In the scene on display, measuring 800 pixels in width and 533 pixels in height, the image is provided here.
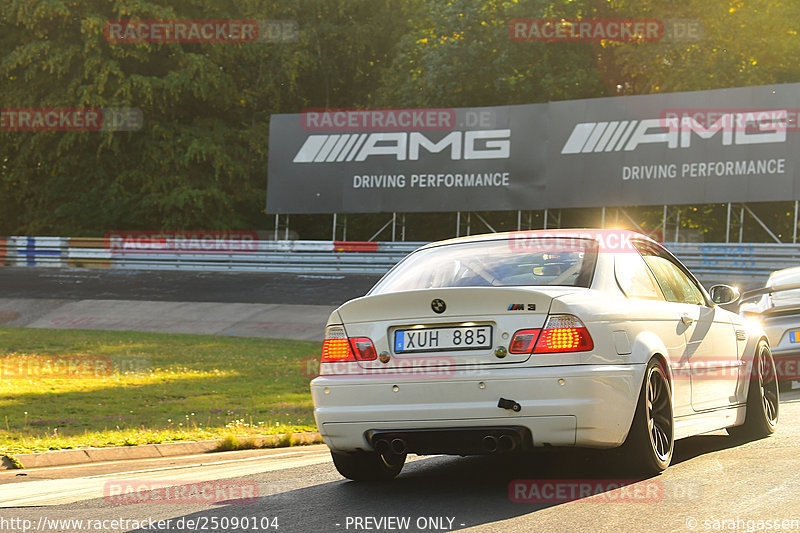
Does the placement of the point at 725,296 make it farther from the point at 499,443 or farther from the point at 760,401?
the point at 499,443

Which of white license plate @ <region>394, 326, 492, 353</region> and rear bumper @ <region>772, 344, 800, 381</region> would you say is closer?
white license plate @ <region>394, 326, 492, 353</region>

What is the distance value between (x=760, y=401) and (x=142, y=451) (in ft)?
Result: 16.7

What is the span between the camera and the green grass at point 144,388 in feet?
33.8

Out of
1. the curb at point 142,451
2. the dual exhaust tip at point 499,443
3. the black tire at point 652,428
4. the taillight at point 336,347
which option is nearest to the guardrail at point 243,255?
the curb at point 142,451

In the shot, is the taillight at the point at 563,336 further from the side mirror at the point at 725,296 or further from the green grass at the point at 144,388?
the green grass at the point at 144,388

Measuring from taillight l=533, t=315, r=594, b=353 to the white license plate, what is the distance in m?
0.30

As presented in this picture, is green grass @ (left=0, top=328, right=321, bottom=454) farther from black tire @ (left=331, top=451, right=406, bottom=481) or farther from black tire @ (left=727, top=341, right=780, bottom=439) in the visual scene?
black tire @ (left=727, top=341, right=780, bottom=439)

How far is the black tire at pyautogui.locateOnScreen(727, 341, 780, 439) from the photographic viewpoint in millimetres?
8273

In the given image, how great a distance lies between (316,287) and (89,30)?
58.4ft

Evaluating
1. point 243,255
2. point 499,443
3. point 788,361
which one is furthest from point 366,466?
point 243,255

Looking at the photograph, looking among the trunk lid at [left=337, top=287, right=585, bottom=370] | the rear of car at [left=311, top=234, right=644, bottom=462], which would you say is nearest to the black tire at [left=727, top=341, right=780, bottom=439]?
the rear of car at [left=311, top=234, right=644, bottom=462]

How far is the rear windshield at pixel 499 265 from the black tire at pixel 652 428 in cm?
72

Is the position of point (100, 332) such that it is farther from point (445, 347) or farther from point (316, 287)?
point (445, 347)

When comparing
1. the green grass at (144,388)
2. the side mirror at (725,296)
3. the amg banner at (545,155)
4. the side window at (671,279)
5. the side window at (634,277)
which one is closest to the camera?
the side window at (634,277)
